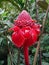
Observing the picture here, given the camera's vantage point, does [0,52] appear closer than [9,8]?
Yes

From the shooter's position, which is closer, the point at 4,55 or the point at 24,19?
the point at 24,19

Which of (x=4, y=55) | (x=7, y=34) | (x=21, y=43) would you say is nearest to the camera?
(x=21, y=43)

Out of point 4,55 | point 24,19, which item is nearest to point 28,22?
point 24,19

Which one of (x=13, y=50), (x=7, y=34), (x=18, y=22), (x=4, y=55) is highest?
(x=18, y=22)

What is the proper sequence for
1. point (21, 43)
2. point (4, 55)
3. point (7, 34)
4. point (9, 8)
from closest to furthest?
point (21, 43), point (7, 34), point (4, 55), point (9, 8)

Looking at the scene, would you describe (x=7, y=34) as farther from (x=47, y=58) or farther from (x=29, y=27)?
(x=47, y=58)

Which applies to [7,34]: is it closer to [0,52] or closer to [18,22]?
[18,22]

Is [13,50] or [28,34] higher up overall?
[28,34]

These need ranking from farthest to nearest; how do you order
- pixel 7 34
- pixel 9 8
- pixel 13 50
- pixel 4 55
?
pixel 9 8
pixel 4 55
pixel 13 50
pixel 7 34

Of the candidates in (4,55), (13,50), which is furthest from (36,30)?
(4,55)
